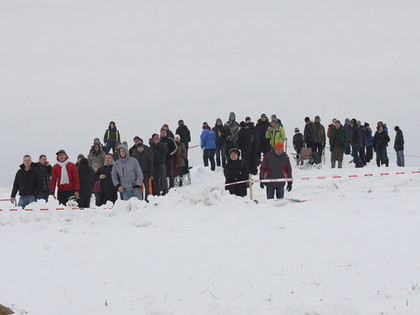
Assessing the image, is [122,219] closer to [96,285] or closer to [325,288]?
[96,285]

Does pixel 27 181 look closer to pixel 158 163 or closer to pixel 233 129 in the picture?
pixel 158 163

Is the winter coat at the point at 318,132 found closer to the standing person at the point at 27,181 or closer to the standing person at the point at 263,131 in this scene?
the standing person at the point at 263,131

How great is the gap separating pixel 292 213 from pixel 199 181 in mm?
10296

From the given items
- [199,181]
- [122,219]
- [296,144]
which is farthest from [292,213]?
[296,144]

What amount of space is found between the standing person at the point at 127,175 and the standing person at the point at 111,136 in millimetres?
10377

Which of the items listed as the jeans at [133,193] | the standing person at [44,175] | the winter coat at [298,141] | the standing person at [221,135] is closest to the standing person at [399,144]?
the winter coat at [298,141]

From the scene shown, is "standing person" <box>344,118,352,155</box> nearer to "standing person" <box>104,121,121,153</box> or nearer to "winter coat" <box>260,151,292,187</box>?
"standing person" <box>104,121,121,153</box>

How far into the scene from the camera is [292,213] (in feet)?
37.3

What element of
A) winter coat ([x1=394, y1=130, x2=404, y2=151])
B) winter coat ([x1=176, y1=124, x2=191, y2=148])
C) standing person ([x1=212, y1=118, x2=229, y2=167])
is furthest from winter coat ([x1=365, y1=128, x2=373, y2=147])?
winter coat ([x1=176, y1=124, x2=191, y2=148])

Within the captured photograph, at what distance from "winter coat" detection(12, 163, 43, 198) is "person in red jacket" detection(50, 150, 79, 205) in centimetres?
83

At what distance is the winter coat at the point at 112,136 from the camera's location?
24.1m

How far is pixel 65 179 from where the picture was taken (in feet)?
44.3

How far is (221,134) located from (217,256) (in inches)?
515

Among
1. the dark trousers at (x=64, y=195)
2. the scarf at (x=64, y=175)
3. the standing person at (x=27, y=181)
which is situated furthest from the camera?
the standing person at (x=27, y=181)
